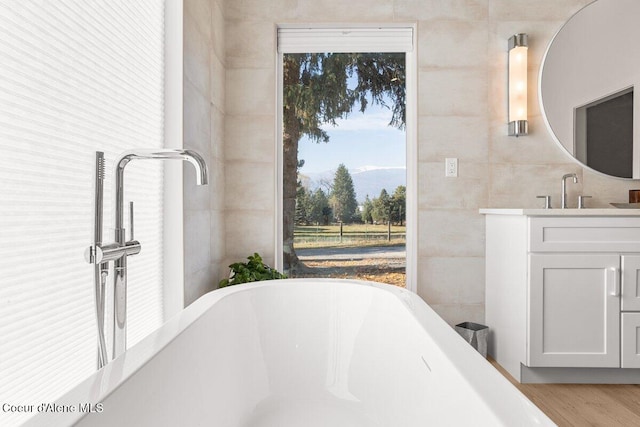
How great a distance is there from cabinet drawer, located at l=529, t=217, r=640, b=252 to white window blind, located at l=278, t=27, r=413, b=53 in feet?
4.35

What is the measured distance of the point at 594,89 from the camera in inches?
106

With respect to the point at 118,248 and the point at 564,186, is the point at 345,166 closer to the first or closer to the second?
the point at 564,186

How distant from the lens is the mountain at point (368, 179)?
288cm

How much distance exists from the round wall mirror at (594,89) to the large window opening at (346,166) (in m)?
0.86

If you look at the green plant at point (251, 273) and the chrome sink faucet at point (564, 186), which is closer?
the green plant at point (251, 273)

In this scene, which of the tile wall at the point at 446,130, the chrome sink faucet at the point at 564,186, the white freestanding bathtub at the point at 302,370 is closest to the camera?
the white freestanding bathtub at the point at 302,370

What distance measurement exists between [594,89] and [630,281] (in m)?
1.15

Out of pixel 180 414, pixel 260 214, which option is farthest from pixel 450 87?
pixel 180 414

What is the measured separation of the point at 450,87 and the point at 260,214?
52.9 inches

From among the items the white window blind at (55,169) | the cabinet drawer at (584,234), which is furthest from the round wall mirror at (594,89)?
the white window blind at (55,169)

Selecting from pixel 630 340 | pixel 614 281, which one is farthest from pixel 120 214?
pixel 630 340

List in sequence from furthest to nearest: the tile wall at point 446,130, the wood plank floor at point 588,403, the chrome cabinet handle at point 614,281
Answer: the tile wall at point 446,130
the chrome cabinet handle at point 614,281
the wood plank floor at point 588,403

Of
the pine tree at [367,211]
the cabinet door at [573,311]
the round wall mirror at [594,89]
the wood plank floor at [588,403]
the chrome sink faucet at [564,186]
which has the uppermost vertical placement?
the round wall mirror at [594,89]

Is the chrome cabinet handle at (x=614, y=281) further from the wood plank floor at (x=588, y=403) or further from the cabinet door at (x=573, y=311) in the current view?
the wood plank floor at (x=588, y=403)
